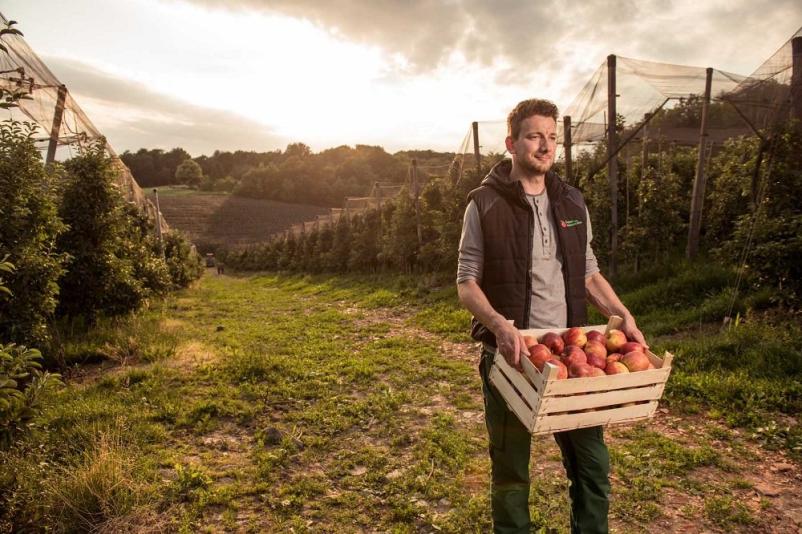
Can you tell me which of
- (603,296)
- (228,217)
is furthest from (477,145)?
(228,217)

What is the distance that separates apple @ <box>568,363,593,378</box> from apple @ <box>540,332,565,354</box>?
160mm

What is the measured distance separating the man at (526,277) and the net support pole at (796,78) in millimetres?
5917

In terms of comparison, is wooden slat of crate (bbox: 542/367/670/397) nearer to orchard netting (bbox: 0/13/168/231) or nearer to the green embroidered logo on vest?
the green embroidered logo on vest

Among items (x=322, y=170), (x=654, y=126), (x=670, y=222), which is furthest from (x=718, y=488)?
Answer: (x=322, y=170)

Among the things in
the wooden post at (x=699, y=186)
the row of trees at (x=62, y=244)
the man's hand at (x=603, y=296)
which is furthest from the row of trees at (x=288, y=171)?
the man's hand at (x=603, y=296)

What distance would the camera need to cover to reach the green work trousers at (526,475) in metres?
2.46

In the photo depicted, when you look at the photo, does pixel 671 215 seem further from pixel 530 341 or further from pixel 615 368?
pixel 530 341

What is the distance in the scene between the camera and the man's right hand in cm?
217

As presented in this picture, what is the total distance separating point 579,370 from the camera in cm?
222

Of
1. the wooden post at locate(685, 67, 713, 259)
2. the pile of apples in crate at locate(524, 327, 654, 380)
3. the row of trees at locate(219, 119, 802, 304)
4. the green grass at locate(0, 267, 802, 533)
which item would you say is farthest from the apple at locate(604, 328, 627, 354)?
the wooden post at locate(685, 67, 713, 259)

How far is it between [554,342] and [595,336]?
0.26 meters

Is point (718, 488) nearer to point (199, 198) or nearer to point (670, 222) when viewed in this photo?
point (670, 222)

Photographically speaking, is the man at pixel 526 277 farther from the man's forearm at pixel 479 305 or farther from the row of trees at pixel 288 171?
the row of trees at pixel 288 171

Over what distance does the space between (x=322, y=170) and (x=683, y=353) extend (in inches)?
2671
